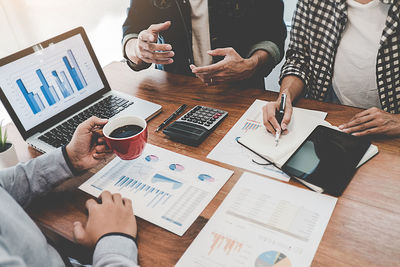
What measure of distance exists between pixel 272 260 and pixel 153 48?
2.83 feet

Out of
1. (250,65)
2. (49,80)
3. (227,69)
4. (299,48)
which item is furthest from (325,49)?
(49,80)

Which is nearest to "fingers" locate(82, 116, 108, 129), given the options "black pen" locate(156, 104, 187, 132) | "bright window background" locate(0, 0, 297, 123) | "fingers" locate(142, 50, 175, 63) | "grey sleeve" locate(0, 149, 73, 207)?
"grey sleeve" locate(0, 149, 73, 207)

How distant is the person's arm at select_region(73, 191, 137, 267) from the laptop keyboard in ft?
1.08

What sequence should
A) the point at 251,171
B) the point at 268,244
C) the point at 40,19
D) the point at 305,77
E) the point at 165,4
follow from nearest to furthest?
the point at 268,244 → the point at 251,171 → the point at 305,77 → the point at 165,4 → the point at 40,19

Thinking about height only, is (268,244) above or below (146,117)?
below

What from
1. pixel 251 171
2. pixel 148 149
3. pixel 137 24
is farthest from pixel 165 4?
pixel 251 171

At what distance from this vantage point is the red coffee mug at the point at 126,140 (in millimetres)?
750

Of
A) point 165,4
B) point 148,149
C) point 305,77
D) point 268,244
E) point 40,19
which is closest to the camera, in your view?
point 268,244

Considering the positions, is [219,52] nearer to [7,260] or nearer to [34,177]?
[34,177]

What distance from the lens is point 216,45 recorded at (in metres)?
1.44

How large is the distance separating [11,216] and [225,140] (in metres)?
0.58

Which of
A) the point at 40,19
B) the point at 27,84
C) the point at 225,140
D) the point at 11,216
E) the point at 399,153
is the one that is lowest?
the point at 399,153

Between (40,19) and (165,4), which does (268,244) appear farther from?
(40,19)

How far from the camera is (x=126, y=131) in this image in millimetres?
805
